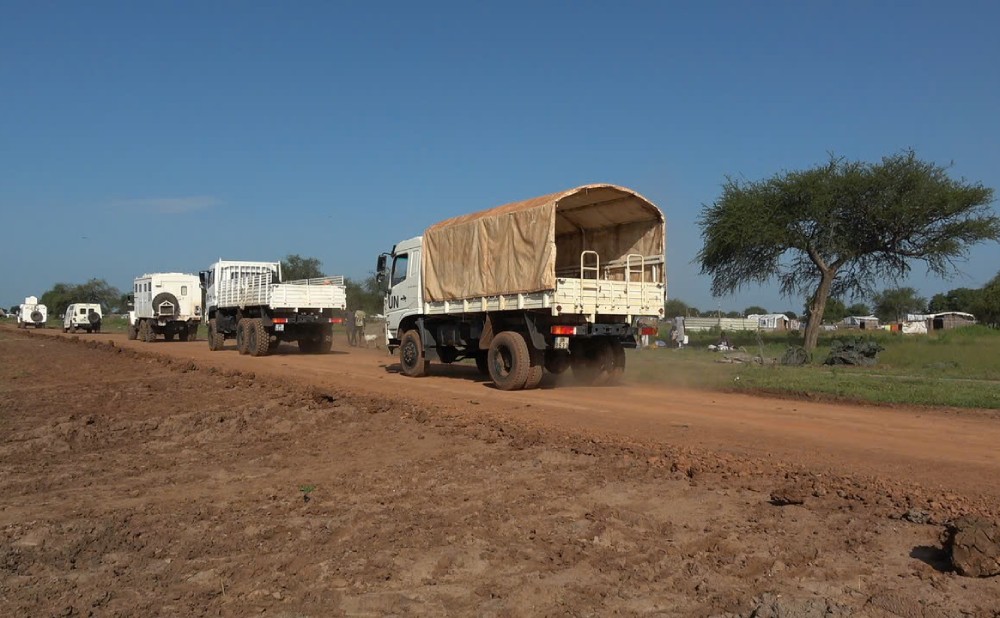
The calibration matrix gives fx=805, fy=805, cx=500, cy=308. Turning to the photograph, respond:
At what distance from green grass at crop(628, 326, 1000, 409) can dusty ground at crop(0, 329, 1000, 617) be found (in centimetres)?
162

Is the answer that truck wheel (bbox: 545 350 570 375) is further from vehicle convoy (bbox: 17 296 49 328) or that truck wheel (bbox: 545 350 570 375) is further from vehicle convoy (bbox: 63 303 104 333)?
vehicle convoy (bbox: 17 296 49 328)

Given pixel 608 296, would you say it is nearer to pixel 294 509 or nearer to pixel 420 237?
pixel 420 237

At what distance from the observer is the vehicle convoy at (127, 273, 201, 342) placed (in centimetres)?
3516

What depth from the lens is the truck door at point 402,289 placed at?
1727 cm

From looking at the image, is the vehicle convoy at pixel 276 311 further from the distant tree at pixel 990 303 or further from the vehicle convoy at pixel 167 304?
the distant tree at pixel 990 303

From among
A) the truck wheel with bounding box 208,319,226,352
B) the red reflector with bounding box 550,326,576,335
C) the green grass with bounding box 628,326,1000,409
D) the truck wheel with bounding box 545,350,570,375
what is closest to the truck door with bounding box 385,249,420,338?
the truck wheel with bounding box 545,350,570,375

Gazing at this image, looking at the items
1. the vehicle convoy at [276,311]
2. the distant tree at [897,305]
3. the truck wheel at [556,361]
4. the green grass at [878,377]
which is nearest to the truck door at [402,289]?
the truck wheel at [556,361]

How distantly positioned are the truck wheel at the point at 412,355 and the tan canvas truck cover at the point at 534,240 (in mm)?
1117

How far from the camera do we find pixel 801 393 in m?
13.9

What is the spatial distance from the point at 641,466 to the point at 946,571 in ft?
10.2

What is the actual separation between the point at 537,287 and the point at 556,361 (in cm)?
255

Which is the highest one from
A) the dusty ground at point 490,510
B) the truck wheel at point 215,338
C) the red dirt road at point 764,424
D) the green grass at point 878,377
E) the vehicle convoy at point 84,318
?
the vehicle convoy at point 84,318

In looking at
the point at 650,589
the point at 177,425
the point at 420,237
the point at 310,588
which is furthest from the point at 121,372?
the point at 650,589

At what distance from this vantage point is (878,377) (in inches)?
660
